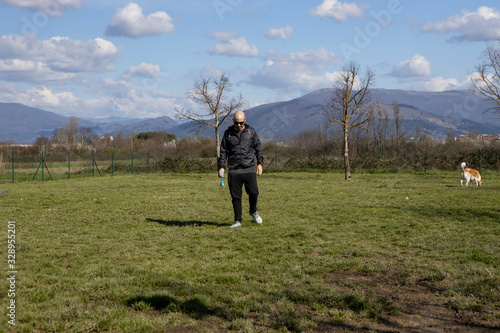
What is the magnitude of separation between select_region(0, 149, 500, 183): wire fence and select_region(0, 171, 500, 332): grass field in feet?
80.5

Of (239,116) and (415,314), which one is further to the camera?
(239,116)

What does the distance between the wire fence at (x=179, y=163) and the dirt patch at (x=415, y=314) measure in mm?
28207

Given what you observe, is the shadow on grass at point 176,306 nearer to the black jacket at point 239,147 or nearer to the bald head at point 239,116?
the black jacket at point 239,147

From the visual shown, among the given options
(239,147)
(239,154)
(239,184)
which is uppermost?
(239,147)

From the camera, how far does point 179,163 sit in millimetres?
40781

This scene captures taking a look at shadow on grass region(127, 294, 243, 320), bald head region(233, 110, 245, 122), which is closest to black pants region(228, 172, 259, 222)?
Result: bald head region(233, 110, 245, 122)

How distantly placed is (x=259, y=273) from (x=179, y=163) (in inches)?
1428

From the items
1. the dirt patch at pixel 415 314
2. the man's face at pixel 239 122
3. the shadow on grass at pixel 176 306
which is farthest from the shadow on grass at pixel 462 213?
the shadow on grass at pixel 176 306

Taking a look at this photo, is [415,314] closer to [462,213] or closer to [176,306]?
[176,306]

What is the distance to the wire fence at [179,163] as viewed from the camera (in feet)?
107

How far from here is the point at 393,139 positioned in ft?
169

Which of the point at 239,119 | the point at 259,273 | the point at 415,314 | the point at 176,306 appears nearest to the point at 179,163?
the point at 239,119

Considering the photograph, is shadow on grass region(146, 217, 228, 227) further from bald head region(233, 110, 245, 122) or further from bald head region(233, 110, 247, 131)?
bald head region(233, 110, 245, 122)

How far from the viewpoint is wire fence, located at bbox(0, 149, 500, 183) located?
32.5m
